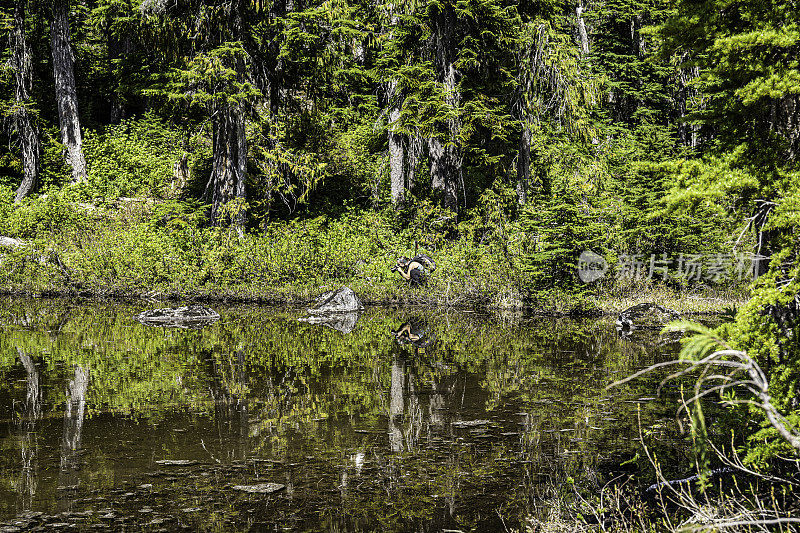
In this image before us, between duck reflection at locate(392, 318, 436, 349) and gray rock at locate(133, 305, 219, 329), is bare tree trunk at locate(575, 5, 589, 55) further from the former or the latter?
gray rock at locate(133, 305, 219, 329)

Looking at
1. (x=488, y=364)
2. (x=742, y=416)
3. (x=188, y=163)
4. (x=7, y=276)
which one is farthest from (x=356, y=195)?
(x=742, y=416)

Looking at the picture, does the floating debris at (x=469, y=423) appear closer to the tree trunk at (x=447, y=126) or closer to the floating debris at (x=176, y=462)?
the floating debris at (x=176, y=462)

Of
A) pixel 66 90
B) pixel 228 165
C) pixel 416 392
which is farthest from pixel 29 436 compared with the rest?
pixel 66 90

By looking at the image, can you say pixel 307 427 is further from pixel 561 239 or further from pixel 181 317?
pixel 561 239

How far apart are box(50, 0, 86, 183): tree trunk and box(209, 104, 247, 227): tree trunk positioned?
7517mm

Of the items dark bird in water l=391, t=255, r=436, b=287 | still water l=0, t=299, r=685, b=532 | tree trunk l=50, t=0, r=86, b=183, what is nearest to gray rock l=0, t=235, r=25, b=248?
tree trunk l=50, t=0, r=86, b=183

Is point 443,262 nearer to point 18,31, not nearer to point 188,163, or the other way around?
point 188,163

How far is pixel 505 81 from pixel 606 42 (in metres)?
11.2

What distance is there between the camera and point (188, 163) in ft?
100

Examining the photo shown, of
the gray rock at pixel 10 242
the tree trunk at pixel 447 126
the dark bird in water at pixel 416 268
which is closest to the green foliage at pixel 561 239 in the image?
the dark bird in water at pixel 416 268

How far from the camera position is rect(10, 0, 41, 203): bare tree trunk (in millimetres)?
29109

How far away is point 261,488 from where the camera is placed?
6.44 metres
